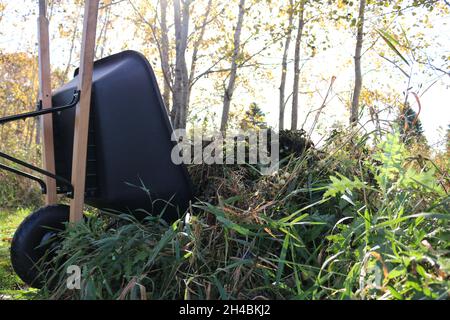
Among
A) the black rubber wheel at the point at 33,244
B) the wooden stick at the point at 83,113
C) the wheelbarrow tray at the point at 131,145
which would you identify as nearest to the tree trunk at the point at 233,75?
the wheelbarrow tray at the point at 131,145

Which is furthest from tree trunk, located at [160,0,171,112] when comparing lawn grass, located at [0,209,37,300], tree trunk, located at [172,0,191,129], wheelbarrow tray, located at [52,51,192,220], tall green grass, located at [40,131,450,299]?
tall green grass, located at [40,131,450,299]

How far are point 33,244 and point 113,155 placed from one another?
659 mm

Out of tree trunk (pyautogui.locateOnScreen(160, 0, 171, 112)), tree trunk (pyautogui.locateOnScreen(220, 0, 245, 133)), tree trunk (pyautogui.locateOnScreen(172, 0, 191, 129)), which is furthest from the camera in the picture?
tree trunk (pyautogui.locateOnScreen(220, 0, 245, 133))

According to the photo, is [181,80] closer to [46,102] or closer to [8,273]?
[46,102]

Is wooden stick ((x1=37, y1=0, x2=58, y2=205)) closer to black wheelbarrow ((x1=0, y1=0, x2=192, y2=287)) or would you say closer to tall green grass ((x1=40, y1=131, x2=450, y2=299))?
black wheelbarrow ((x1=0, y1=0, x2=192, y2=287))

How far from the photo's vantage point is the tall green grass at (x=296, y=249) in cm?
142

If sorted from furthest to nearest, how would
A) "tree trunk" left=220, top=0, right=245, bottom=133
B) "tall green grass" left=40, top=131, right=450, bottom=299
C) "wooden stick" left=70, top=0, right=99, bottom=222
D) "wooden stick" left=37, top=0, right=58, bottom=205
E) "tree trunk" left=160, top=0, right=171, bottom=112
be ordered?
1. "tree trunk" left=220, top=0, right=245, bottom=133
2. "tree trunk" left=160, top=0, right=171, bottom=112
3. "wooden stick" left=37, top=0, right=58, bottom=205
4. "wooden stick" left=70, top=0, right=99, bottom=222
5. "tall green grass" left=40, top=131, right=450, bottom=299

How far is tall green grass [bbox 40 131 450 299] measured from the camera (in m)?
1.42

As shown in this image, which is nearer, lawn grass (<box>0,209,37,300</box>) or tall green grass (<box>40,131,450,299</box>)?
tall green grass (<box>40,131,450,299</box>)

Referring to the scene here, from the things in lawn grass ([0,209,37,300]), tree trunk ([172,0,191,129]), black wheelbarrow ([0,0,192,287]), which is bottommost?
lawn grass ([0,209,37,300])

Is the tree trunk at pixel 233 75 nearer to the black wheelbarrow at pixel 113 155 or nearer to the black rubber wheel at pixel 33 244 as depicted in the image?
the black wheelbarrow at pixel 113 155

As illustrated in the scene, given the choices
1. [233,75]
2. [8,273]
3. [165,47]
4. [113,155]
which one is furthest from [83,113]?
[233,75]
